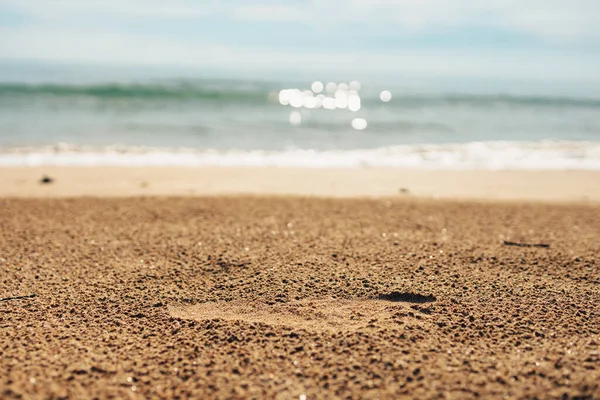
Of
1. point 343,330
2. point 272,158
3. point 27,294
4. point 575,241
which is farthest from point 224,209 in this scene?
point 272,158

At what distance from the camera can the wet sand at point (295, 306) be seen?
2.15 m

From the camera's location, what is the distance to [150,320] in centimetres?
266

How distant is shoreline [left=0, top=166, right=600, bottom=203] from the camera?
5812mm

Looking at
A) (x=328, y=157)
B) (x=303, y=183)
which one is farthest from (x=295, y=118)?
(x=303, y=183)

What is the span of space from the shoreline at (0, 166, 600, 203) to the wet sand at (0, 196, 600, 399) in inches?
47.2

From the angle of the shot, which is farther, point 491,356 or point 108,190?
point 108,190

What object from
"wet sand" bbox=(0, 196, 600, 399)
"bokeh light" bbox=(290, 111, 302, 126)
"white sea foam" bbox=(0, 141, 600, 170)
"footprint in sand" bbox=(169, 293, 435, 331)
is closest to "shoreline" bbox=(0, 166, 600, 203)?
"white sea foam" bbox=(0, 141, 600, 170)

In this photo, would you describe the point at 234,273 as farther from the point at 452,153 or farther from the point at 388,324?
the point at 452,153

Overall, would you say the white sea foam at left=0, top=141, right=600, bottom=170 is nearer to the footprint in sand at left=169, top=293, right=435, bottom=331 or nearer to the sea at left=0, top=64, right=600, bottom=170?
the sea at left=0, top=64, right=600, bottom=170

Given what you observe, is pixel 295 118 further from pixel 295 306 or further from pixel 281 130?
pixel 295 306

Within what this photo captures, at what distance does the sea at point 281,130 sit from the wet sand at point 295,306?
4.25 m

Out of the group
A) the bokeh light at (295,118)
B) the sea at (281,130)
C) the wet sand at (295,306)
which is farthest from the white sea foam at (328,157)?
the bokeh light at (295,118)

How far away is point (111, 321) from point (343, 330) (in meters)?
1.12

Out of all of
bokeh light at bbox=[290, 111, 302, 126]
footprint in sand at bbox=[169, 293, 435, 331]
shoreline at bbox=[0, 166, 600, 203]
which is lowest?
footprint in sand at bbox=[169, 293, 435, 331]
